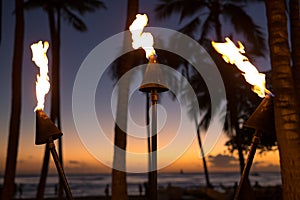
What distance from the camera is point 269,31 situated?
5293mm

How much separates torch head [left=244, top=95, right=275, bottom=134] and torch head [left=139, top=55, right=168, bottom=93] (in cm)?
87

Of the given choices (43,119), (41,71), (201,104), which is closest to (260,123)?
(43,119)

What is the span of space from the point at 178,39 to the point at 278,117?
16912 mm

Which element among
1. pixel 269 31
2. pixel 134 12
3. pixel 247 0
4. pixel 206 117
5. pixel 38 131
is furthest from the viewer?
pixel 206 117

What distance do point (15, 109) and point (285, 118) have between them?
29.1ft

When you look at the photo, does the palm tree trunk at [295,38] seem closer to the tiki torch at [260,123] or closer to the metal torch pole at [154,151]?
the metal torch pole at [154,151]

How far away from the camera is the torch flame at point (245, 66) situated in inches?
102

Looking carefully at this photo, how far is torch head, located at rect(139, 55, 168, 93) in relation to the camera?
2876 millimetres

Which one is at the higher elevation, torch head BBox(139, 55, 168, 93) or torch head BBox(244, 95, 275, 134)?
torch head BBox(139, 55, 168, 93)

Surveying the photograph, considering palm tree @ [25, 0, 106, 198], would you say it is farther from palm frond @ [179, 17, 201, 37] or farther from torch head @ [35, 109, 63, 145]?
torch head @ [35, 109, 63, 145]

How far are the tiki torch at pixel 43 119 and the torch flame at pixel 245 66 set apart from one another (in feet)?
4.71

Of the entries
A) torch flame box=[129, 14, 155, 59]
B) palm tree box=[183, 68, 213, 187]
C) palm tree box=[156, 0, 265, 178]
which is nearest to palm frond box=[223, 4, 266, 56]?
palm tree box=[156, 0, 265, 178]

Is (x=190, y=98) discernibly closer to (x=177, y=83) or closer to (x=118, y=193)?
(x=177, y=83)

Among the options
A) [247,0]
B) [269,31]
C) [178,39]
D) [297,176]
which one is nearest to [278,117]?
[297,176]
